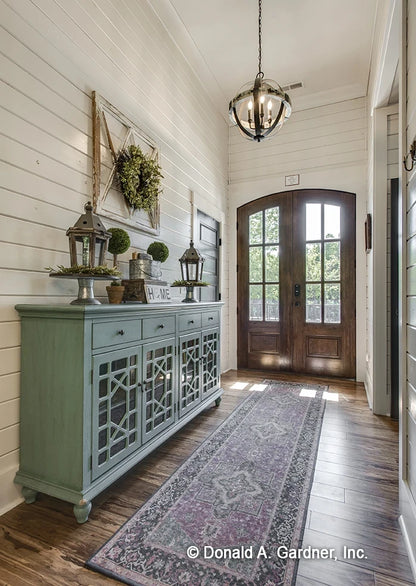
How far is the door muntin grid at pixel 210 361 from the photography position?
2912 millimetres

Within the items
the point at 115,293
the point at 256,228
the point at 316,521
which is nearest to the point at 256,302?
the point at 256,228

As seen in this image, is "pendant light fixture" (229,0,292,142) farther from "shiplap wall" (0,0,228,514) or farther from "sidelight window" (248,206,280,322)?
"sidelight window" (248,206,280,322)

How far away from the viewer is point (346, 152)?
4266 mm

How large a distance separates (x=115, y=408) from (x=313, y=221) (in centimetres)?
370

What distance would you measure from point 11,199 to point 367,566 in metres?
2.35

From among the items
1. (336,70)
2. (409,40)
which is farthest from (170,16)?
(409,40)

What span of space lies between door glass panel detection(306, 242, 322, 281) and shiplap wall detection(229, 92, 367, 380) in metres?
0.49

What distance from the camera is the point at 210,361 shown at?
10.1 feet

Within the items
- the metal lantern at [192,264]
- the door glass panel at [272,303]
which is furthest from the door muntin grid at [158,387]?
the door glass panel at [272,303]

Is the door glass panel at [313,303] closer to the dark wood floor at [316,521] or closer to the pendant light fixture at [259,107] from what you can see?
the dark wood floor at [316,521]

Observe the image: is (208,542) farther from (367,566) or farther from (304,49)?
(304,49)

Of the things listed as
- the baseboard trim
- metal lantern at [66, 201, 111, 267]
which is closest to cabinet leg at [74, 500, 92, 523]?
metal lantern at [66, 201, 111, 267]

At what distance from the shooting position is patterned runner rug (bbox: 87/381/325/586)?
4.17ft

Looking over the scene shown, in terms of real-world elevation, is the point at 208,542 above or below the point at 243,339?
below
